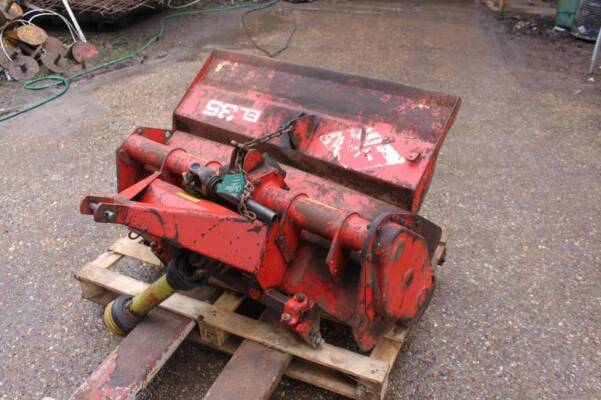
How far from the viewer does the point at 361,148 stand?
2.40m

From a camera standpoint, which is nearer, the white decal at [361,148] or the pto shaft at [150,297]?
the pto shaft at [150,297]

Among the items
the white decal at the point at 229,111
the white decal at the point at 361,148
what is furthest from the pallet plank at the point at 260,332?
the white decal at the point at 229,111

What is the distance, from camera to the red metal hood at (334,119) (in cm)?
232

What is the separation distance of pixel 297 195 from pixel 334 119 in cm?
71

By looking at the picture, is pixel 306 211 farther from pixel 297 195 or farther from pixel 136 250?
pixel 136 250

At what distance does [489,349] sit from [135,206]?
69.6 inches

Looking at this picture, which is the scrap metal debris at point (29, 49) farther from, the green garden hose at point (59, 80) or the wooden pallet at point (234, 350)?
the wooden pallet at point (234, 350)

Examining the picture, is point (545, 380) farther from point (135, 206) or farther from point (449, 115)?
point (135, 206)

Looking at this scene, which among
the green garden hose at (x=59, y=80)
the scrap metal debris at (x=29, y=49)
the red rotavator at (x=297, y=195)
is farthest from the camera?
the scrap metal debris at (x=29, y=49)

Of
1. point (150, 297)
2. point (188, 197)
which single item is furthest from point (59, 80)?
point (188, 197)

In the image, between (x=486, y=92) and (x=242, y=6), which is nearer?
(x=486, y=92)

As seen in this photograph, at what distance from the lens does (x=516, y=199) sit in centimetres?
354

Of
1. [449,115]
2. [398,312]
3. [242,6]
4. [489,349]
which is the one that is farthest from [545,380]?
[242,6]

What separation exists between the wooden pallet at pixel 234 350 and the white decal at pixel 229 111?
897 millimetres
